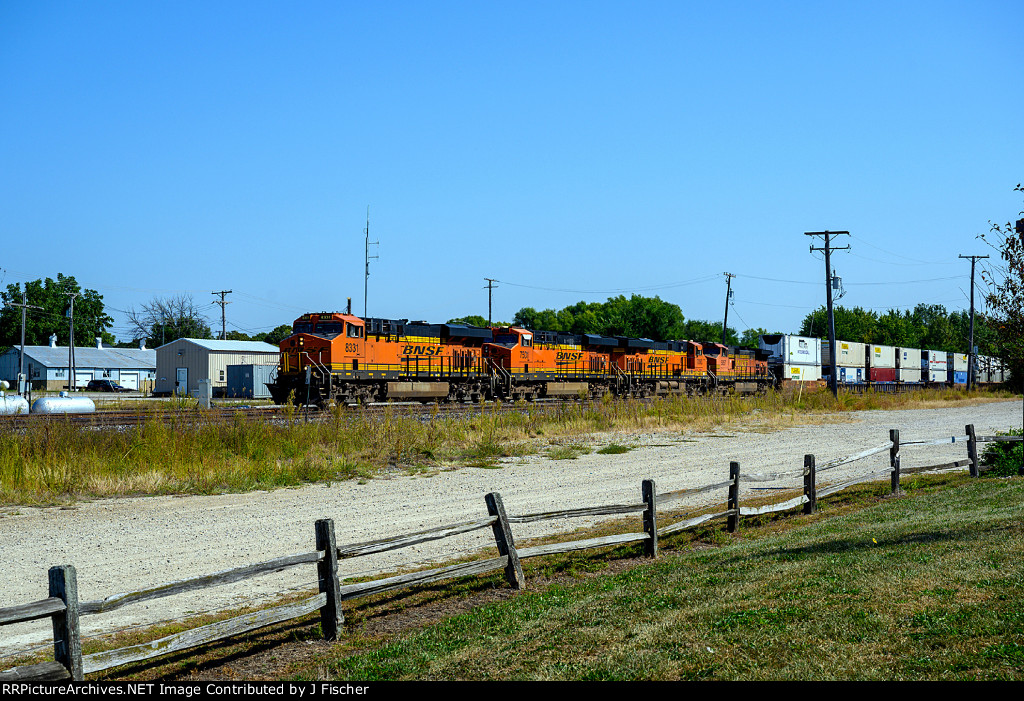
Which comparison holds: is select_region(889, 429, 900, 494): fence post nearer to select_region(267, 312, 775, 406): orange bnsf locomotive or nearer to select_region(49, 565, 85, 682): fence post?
select_region(49, 565, 85, 682): fence post

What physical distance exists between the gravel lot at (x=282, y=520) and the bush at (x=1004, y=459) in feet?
5.75

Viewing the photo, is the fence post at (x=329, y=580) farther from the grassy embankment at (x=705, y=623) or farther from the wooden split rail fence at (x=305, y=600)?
the grassy embankment at (x=705, y=623)

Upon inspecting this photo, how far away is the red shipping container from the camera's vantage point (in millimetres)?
71750

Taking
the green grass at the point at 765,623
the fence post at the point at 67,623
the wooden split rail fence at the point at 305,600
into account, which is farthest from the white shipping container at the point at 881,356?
the fence post at the point at 67,623

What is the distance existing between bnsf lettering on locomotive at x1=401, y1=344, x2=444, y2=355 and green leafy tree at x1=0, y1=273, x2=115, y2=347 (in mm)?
73674

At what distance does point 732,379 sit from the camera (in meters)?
56.9

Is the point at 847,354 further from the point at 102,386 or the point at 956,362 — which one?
the point at 102,386

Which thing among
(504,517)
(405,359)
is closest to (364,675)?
(504,517)

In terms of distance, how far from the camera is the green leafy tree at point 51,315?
96.7m

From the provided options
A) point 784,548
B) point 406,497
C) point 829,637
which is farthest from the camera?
point 406,497

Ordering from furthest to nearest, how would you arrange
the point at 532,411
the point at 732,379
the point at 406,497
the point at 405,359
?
1. the point at 732,379
2. the point at 405,359
3. the point at 532,411
4. the point at 406,497

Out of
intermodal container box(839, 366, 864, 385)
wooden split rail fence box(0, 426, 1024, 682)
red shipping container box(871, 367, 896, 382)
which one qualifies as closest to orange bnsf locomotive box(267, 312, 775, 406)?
intermodal container box(839, 366, 864, 385)
